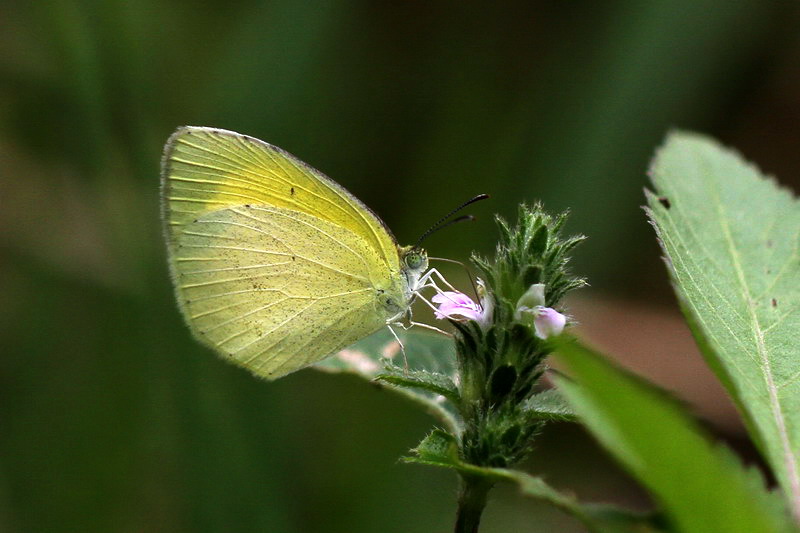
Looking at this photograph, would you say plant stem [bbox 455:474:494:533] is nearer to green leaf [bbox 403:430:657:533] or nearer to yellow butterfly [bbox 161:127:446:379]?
green leaf [bbox 403:430:657:533]

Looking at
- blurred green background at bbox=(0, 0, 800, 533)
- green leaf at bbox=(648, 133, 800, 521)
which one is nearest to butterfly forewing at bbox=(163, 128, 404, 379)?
blurred green background at bbox=(0, 0, 800, 533)

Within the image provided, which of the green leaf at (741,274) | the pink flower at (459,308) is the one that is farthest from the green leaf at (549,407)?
the green leaf at (741,274)

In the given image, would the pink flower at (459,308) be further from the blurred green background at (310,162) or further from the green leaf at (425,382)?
the blurred green background at (310,162)

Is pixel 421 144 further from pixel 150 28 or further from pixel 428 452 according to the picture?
pixel 428 452

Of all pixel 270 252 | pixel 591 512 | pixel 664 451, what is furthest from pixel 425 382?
pixel 270 252

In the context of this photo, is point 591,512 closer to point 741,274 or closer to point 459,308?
point 459,308
